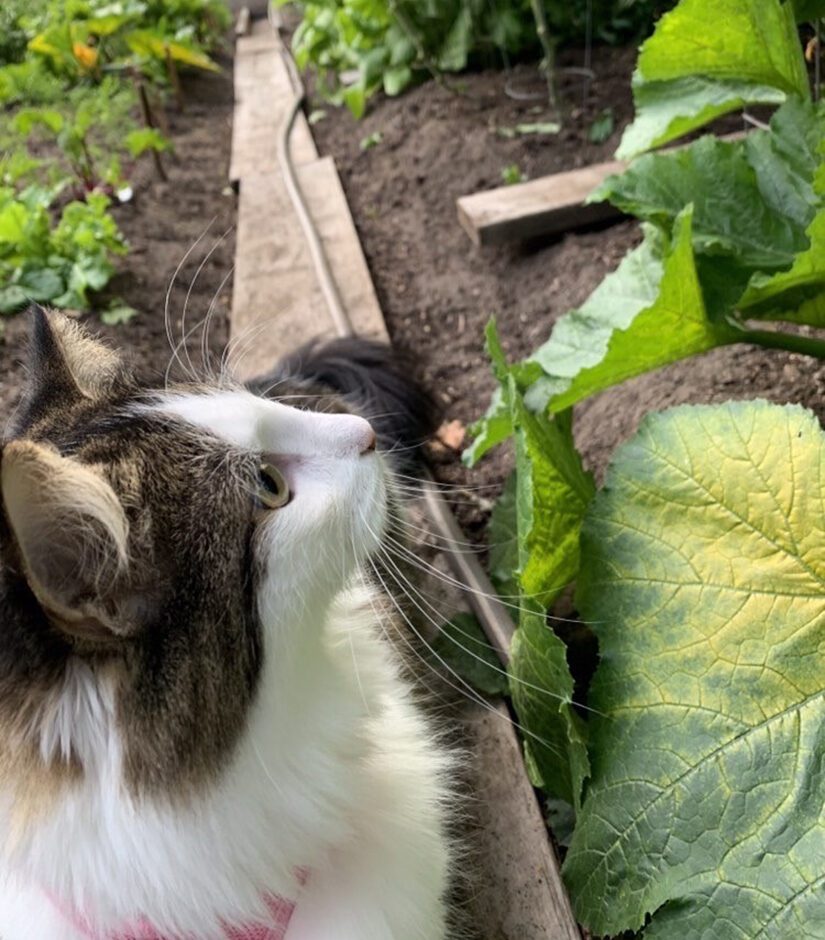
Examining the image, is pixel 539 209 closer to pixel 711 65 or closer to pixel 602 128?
pixel 602 128

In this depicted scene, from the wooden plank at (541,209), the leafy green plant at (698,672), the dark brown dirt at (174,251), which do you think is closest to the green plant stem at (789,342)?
the leafy green plant at (698,672)

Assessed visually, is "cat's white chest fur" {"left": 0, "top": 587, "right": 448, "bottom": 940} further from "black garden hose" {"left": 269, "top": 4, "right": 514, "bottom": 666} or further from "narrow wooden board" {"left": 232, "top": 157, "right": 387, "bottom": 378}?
"narrow wooden board" {"left": 232, "top": 157, "right": 387, "bottom": 378}

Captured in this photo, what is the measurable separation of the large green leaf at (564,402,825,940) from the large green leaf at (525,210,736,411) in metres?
0.14

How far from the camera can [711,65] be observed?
1533 millimetres

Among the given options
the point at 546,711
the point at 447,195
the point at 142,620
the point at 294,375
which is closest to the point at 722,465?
the point at 546,711

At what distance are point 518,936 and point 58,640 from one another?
90 centimetres

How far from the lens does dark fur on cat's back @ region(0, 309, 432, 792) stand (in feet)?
2.73

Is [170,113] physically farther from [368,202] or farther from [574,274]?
[574,274]

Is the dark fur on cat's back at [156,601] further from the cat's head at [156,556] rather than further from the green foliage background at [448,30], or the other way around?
the green foliage background at [448,30]

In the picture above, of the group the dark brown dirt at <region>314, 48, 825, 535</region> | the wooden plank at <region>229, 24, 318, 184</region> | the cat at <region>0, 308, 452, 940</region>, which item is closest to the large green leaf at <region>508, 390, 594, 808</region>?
the cat at <region>0, 308, 452, 940</region>

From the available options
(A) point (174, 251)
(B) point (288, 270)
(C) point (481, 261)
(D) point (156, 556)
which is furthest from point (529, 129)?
(D) point (156, 556)

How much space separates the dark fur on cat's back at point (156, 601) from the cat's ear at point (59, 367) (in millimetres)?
11

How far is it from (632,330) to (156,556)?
77cm

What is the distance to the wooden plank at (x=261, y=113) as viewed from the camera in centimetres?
400
